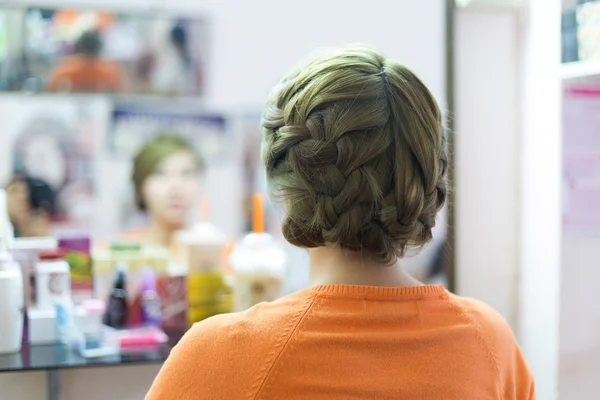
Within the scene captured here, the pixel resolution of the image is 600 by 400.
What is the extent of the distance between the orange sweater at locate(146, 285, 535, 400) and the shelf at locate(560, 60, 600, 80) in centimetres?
61

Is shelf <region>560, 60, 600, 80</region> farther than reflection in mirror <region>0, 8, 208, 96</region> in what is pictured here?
No

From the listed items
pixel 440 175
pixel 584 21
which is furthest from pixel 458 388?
pixel 584 21

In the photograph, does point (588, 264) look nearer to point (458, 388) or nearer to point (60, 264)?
point (458, 388)

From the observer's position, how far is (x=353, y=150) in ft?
2.51

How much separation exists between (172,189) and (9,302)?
23.3 inches

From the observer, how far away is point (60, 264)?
134 centimetres

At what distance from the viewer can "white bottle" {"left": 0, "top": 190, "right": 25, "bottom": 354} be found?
1.21 m

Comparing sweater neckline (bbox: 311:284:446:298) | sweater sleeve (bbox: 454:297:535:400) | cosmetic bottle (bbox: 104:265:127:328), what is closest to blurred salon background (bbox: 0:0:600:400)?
cosmetic bottle (bbox: 104:265:127:328)

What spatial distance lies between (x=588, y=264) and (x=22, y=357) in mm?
1020

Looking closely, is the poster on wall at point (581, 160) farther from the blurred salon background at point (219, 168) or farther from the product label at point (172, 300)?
the product label at point (172, 300)

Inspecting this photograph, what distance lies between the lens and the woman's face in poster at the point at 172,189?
5.65ft

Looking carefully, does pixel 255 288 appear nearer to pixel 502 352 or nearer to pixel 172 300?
pixel 172 300

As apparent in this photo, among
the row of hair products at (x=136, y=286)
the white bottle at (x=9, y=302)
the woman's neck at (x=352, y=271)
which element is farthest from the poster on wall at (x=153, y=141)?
the woman's neck at (x=352, y=271)

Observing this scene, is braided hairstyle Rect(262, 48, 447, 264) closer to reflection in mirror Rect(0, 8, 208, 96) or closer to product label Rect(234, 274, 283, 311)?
product label Rect(234, 274, 283, 311)
